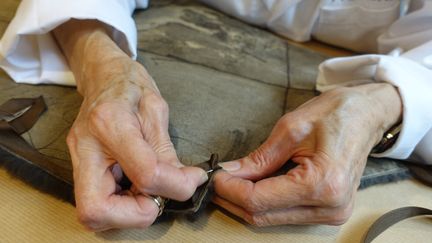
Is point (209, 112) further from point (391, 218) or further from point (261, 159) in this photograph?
point (391, 218)

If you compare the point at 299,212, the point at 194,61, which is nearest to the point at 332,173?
the point at 299,212

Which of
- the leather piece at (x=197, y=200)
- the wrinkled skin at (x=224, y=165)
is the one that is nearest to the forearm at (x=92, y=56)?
the wrinkled skin at (x=224, y=165)

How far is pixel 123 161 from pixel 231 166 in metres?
0.14

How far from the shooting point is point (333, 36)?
84 centimetres

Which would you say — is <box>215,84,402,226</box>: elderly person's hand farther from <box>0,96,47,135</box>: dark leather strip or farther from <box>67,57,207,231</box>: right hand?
<box>0,96,47,135</box>: dark leather strip

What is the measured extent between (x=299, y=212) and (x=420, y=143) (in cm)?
24

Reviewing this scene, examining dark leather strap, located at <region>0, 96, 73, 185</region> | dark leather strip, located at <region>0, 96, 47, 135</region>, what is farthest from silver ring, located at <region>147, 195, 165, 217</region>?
dark leather strip, located at <region>0, 96, 47, 135</region>

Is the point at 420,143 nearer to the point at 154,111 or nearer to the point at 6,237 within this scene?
the point at 154,111

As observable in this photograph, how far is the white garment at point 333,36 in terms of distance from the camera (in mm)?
588

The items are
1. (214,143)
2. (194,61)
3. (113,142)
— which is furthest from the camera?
(194,61)

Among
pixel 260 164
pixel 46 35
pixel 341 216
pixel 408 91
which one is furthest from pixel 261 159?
pixel 46 35

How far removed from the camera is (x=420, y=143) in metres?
0.59

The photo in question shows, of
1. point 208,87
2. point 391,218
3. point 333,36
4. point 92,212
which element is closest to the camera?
point 92,212

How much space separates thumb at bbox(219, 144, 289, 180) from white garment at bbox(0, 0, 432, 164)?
0.18m
